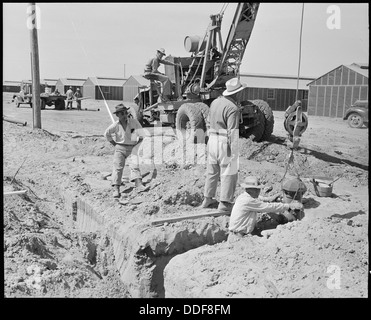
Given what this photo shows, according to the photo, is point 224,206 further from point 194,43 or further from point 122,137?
point 194,43

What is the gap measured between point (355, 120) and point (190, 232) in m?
15.1

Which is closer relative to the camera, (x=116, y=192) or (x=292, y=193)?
(x=292, y=193)

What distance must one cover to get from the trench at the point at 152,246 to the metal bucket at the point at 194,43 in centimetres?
693

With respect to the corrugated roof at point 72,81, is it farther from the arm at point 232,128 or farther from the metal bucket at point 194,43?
the arm at point 232,128

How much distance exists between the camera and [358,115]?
18859 millimetres

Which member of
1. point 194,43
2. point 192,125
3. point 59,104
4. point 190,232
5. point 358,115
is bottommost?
point 59,104

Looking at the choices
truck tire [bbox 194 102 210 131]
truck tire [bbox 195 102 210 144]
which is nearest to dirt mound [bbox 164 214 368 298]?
truck tire [bbox 195 102 210 144]

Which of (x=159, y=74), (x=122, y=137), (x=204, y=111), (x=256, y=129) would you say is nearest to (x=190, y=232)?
(x=122, y=137)

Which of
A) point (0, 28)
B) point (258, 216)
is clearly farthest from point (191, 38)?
point (0, 28)

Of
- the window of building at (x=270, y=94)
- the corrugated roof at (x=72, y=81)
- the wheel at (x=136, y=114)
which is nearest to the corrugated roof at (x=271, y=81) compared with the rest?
the window of building at (x=270, y=94)

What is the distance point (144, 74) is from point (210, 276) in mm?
8680

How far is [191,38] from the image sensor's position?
11953 mm

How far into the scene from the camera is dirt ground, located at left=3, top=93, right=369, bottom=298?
4.62m

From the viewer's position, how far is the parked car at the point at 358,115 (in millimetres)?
18641
